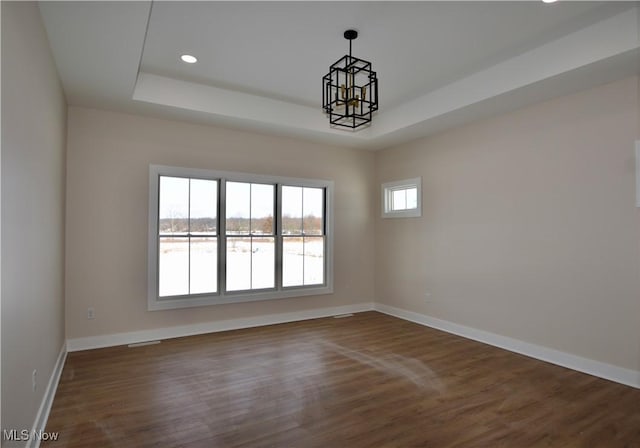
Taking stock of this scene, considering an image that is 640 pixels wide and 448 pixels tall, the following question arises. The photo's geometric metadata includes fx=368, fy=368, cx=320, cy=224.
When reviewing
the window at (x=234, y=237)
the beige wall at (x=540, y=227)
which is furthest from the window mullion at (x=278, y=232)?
the beige wall at (x=540, y=227)

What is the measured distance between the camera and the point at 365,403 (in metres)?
2.96

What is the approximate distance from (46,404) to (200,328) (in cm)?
226

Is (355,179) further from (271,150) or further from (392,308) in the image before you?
(392,308)

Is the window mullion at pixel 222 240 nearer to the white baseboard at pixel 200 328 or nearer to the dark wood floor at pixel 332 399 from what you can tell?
the white baseboard at pixel 200 328

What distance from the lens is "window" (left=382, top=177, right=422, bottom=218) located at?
18.7 feet

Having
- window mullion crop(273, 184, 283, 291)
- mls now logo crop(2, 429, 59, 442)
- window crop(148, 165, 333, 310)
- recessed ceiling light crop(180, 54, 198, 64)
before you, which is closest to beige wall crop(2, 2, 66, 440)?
mls now logo crop(2, 429, 59, 442)

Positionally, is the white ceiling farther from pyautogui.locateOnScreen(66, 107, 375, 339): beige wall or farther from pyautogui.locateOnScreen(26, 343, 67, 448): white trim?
pyautogui.locateOnScreen(26, 343, 67, 448): white trim

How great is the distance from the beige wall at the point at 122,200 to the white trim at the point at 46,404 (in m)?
0.82

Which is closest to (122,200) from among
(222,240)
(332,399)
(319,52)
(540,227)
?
(222,240)

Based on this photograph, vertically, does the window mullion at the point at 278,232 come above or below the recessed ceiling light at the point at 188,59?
below

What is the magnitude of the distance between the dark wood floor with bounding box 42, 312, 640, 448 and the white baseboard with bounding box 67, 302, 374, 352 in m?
0.20

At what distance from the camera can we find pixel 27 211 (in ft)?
7.41

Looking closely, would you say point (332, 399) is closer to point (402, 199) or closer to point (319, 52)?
point (319, 52)

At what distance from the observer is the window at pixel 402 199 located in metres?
5.70
